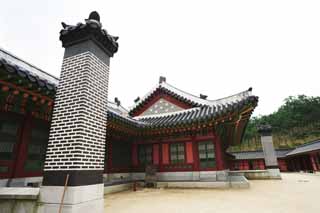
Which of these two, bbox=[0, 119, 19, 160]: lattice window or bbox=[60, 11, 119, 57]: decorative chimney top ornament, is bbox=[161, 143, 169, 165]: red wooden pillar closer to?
bbox=[0, 119, 19, 160]: lattice window

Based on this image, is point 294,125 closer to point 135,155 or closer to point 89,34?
point 135,155

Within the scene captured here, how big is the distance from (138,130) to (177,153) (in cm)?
270

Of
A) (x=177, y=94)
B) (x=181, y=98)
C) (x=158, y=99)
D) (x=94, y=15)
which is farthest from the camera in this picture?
(x=158, y=99)

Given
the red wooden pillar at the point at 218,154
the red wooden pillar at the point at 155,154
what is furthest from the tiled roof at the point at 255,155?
the red wooden pillar at the point at 155,154

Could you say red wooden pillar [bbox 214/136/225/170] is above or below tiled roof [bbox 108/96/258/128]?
below

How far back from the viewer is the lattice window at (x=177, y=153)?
36.4 feet

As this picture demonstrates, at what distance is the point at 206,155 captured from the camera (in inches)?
414

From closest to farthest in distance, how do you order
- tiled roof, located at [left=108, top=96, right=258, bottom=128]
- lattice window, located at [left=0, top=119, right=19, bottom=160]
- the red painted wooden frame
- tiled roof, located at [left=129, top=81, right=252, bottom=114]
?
1. lattice window, located at [left=0, top=119, right=19, bottom=160]
2. tiled roof, located at [left=108, top=96, right=258, bottom=128]
3. tiled roof, located at [left=129, top=81, right=252, bottom=114]
4. the red painted wooden frame

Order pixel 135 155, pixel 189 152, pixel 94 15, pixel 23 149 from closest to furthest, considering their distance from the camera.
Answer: pixel 94 15 → pixel 23 149 → pixel 189 152 → pixel 135 155

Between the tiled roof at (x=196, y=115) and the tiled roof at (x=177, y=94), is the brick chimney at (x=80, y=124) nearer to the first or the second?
the tiled roof at (x=177, y=94)

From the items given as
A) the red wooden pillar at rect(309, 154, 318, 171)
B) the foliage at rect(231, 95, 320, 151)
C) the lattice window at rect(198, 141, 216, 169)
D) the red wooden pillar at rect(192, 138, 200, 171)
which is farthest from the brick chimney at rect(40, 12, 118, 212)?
the foliage at rect(231, 95, 320, 151)

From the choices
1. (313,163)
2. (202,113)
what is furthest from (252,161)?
(202,113)

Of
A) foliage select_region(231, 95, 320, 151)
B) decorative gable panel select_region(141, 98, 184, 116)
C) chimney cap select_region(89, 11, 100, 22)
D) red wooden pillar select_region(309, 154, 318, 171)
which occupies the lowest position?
red wooden pillar select_region(309, 154, 318, 171)

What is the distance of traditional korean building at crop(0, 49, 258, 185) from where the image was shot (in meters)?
5.23
